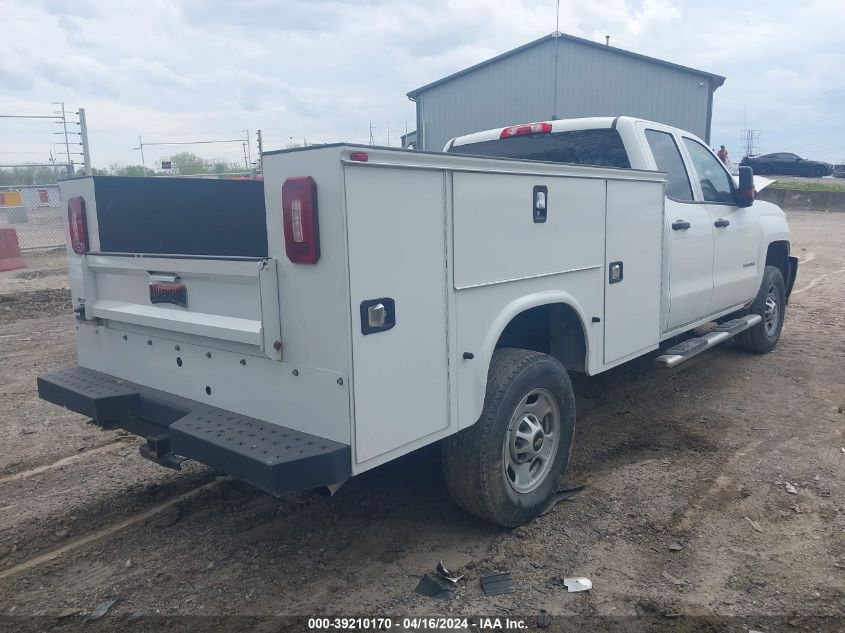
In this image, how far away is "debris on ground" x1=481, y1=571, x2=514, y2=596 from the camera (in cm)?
324

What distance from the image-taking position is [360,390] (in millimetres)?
2824

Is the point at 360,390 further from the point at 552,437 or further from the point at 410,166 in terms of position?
the point at 552,437

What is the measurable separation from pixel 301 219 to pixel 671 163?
3705 mm

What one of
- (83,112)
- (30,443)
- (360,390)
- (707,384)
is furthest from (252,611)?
(83,112)

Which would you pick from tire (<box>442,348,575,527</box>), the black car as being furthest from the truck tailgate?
the black car

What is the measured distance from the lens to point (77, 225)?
3.99m

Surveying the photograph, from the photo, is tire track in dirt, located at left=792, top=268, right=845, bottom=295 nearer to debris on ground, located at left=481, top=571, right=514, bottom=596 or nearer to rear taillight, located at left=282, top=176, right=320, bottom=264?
debris on ground, located at left=481, top=571, right=514, bottom=596

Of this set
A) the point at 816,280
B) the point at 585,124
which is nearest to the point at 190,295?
the point at 585,124

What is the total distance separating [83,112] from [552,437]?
514 inches

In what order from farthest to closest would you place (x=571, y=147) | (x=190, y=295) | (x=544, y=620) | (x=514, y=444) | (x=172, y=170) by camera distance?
(x=172, y=170) → (x=571, y=147) → (x=514, y=444) → (x=190, y=295) → (x=544, y=620)

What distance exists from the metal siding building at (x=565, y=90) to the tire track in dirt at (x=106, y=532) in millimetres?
19458

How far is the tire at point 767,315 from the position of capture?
720cm

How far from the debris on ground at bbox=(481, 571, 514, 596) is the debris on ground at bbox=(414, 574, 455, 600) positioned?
16 centimetres

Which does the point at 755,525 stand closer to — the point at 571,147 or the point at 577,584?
the point at 577,584
